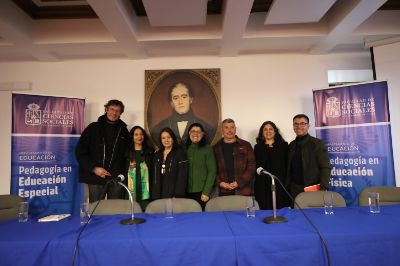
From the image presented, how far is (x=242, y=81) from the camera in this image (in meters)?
3.79

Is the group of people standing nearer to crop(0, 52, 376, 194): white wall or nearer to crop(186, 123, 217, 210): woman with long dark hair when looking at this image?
crop(186, 123, 217, 210): woman with long dark hair

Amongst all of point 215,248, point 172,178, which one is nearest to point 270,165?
point 172,178

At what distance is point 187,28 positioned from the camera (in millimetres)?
3236

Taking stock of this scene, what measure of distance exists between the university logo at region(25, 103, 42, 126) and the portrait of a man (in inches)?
51.9

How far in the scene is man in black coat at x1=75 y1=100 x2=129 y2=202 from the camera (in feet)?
9.54

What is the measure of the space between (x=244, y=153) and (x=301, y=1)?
1644 mm

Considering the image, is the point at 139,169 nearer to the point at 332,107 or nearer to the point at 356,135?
the point at 332,107

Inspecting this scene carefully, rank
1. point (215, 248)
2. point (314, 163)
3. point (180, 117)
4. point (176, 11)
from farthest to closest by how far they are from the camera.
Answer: point (180, 117)
point (314, 163)
point (176, 11)
point (215, 248)

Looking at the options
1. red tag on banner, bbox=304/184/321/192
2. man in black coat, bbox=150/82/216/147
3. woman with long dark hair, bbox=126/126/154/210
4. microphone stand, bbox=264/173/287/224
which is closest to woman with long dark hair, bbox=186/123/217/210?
woman with long dark hair, bbox=126/126/154/210

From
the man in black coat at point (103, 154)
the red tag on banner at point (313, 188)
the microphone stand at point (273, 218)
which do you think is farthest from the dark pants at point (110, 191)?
the red tag on banner at point (313, 188)

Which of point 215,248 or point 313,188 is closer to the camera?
point 215,248

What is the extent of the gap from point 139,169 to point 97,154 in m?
0.53

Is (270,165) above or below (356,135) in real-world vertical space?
below

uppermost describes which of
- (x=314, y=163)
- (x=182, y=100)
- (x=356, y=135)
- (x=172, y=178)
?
(x=182, y=100)
